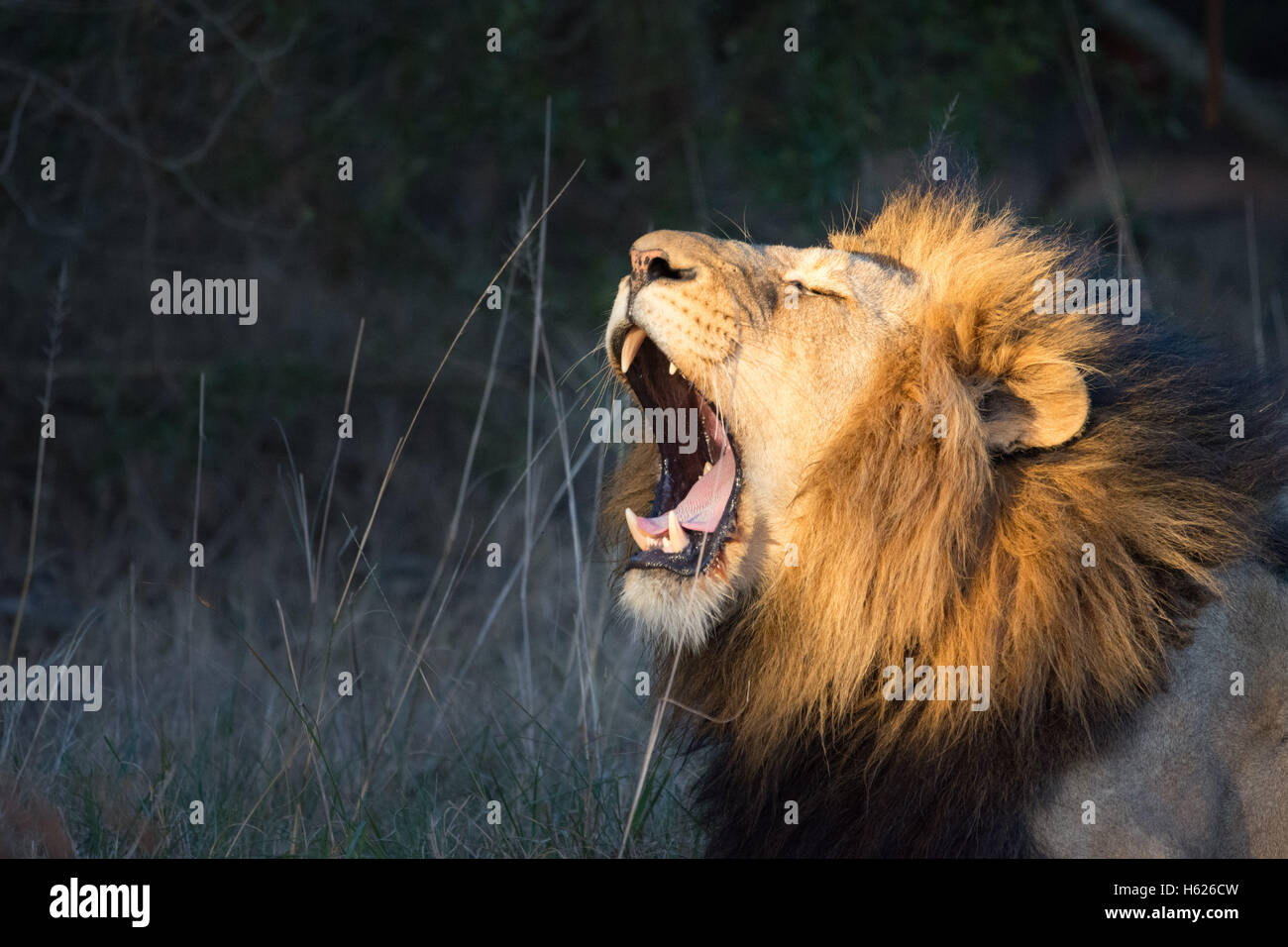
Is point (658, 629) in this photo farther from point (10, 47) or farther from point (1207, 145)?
point (1207, 145)

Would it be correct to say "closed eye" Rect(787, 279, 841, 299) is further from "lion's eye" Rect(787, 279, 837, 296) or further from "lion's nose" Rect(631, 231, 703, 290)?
"lion's nose" Rect(631, 231, 703, 290)

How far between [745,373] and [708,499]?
30cm

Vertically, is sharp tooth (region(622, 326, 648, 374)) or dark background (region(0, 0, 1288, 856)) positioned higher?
dark background (region(0, 0, 1288, 856))

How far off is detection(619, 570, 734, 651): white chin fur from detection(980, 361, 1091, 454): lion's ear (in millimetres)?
640

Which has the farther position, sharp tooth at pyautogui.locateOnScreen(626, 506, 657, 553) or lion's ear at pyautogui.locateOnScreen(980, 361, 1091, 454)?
sharp tooth at pyautogui.locateOnScreen(626, 506, 657, 553)

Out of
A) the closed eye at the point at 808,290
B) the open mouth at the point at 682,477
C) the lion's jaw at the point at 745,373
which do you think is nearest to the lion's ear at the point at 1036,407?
the lion's jaw at the point at 745,373

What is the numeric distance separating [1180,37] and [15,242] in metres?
6.24

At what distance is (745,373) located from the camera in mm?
2945

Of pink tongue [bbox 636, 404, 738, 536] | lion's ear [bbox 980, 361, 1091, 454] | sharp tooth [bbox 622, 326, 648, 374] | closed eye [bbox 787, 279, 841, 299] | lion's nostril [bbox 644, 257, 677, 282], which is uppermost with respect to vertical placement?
lion's nostril [bbox 644, 257, 677, 282]

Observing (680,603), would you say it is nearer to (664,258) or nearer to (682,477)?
(682,477)

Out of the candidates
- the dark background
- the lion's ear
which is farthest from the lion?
the dark background

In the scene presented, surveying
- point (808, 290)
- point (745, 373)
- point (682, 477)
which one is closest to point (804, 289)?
point (808, 290)

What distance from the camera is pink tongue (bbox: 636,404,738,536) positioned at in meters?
3.00
